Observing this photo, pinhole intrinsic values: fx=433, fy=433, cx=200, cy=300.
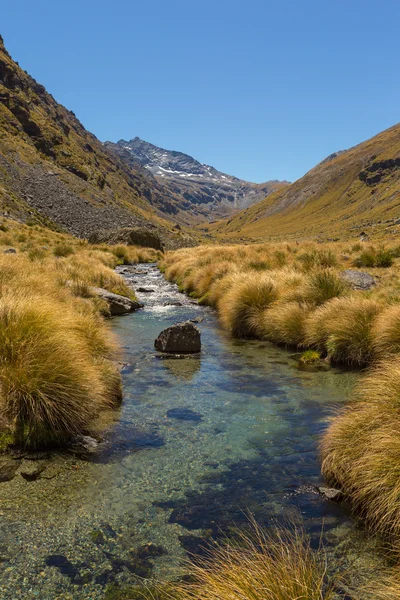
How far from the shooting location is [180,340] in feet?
47.3

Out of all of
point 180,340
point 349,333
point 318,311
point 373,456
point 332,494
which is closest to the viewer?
point 373,456

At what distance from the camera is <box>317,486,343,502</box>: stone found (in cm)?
608

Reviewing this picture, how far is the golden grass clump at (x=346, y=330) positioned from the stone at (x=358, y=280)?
198 inches

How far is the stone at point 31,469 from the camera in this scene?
6309 mm

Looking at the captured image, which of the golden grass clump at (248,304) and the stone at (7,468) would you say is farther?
the golden grass clump at (248,304)

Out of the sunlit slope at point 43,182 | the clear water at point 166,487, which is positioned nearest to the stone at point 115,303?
the clear water at point 166,487

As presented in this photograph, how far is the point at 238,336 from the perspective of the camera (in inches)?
677

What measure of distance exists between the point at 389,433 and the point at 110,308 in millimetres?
16294

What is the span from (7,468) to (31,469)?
0.34m

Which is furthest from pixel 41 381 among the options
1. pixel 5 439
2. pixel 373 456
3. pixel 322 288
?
pixel 322 288

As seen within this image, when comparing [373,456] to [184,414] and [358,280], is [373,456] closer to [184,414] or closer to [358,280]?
[184,414]

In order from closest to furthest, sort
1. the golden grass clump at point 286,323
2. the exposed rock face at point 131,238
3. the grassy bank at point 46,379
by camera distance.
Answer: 1. the grassy bank at point 46,379
2. the golden grass clump at point 286,323
3. the exposed rock face at point 131,238

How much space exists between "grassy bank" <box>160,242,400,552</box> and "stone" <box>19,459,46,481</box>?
4.34 metres

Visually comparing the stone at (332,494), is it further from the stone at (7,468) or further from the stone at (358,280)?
the stone at (358,280)
